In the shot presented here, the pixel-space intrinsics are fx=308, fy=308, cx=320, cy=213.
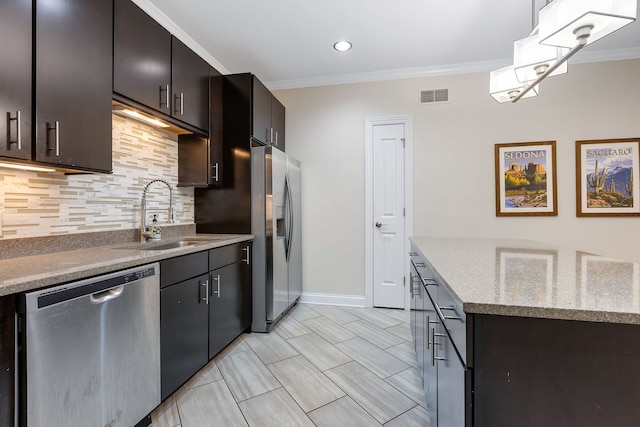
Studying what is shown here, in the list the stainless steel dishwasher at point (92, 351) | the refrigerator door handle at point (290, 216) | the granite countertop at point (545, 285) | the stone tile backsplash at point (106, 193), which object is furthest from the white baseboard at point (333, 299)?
the stainless steel dishwasher at point (92, 351)

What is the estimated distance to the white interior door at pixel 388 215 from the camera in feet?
11.7

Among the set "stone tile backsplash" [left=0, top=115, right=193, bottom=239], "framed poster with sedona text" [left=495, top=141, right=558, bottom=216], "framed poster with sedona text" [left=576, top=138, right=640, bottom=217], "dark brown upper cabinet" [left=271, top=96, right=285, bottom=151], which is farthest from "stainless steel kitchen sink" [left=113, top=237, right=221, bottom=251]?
"framed poster with sedona text" [left=576, top=138, right=640, bottom=217]

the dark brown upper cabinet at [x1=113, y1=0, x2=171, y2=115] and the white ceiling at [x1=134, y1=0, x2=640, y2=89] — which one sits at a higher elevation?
the white ceiling at [x1=134, y1=0, x2=640, y2=89]

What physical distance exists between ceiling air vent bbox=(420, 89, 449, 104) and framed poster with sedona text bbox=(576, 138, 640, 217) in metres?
1.42

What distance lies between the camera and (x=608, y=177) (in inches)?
123

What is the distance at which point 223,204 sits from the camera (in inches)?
118

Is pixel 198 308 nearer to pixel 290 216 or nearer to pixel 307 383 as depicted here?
pixel 307 383

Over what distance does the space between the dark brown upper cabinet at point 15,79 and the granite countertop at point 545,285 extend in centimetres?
183

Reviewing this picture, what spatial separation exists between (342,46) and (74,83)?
2.28 meters

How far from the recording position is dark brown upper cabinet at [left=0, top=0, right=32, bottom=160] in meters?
1.26

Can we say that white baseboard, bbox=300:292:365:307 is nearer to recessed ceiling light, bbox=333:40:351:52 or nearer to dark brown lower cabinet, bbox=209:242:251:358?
dark brown lower cabinet, bbox=209:242:251:358

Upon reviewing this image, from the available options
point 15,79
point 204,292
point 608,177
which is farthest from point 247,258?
point 608,177

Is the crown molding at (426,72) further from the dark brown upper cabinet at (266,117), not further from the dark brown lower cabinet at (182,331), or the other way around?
the dark brown lower cabinet at (182,331)

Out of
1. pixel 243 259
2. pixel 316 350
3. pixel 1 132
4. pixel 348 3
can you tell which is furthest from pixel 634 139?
pixel 1 132
